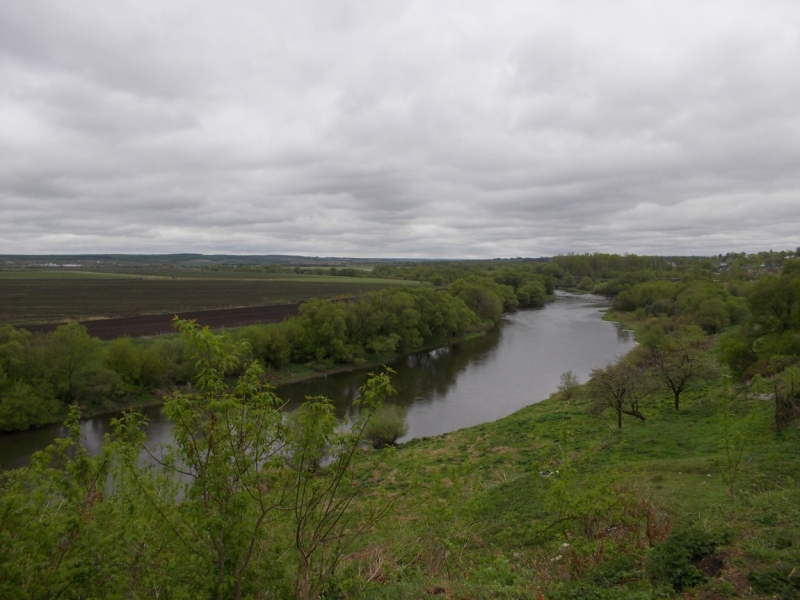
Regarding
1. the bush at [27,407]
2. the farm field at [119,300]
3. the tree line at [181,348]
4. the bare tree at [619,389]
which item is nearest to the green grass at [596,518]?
the bare tree at [619,389]

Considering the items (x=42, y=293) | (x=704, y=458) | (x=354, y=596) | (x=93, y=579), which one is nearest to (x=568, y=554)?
(x=354, y=596)

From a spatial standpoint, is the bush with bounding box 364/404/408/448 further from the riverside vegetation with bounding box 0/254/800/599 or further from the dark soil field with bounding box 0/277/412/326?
the dark soil field with bounding box 0/277/412/326

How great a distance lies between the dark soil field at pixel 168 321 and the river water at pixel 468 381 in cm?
1400

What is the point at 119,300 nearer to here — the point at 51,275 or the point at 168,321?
the point at 168,321

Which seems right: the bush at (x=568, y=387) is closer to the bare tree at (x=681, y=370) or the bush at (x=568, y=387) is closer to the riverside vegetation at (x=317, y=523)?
the bare tree at (x=681, y=370)

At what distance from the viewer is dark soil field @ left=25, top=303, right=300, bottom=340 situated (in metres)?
41.2

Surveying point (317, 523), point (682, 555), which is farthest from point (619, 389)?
point (317, 523)

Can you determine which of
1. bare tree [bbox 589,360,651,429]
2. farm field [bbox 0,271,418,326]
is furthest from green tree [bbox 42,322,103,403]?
bare tree [bbox 589,360,651,429]

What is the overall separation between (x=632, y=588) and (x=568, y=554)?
4.59 feet

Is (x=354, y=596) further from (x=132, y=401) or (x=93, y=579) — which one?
(x=132, y=401)

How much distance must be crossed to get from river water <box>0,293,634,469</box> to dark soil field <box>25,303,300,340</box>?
45.9 ft

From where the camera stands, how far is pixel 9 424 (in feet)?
80.8

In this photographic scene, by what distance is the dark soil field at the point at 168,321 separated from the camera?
41.2 meters

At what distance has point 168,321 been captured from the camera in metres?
46.1
